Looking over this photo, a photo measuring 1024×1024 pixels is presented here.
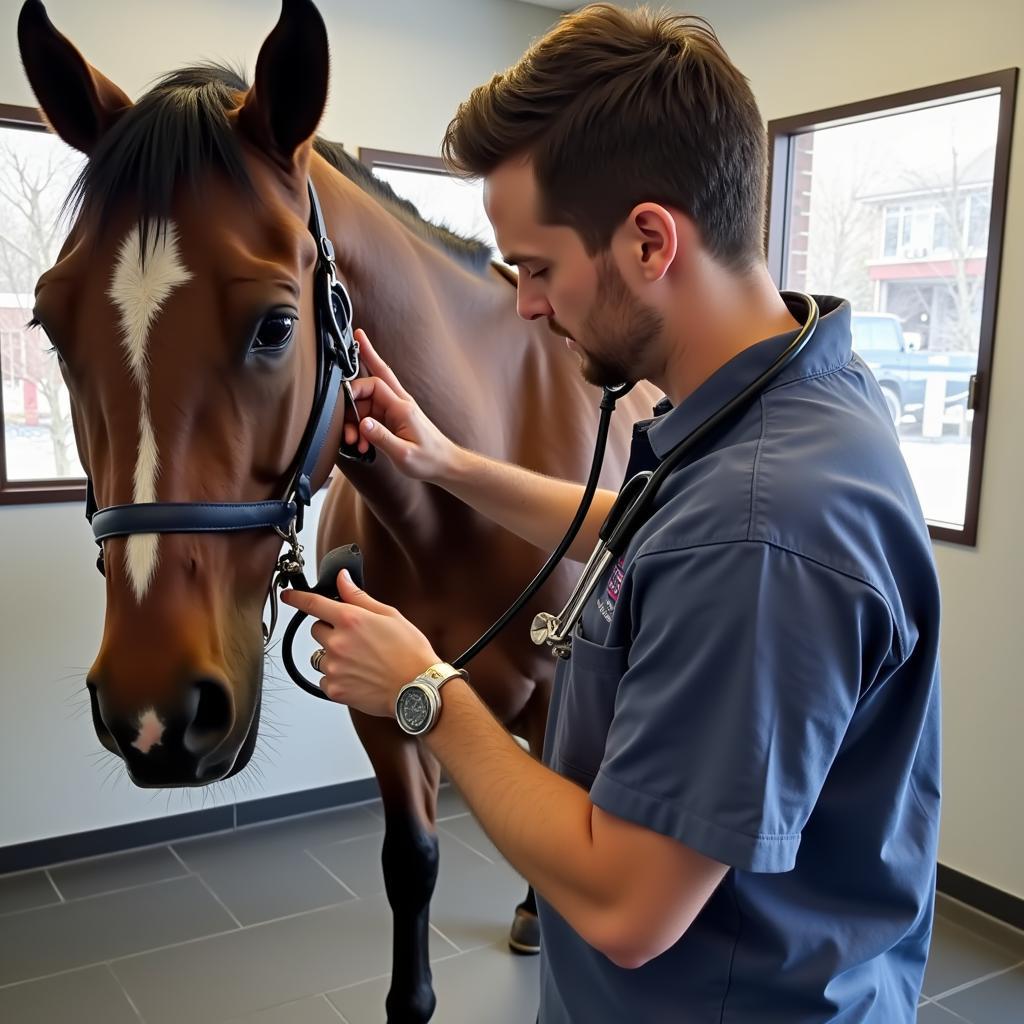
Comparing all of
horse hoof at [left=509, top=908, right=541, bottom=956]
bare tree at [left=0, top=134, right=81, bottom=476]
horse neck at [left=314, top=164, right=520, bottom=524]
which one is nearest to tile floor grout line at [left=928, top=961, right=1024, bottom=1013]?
horse hoof at [left=509, top=908, right=541, bottom=956]

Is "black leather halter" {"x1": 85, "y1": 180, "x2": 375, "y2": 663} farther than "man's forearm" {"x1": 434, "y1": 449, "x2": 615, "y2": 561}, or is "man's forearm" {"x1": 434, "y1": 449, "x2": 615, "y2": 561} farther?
"man's forearm" {"x1": 434, "y1": 449, "x2": 615, "y2": 561}

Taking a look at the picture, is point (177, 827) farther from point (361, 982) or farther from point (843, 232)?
point (843, 232)

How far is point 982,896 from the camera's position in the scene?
2.41m

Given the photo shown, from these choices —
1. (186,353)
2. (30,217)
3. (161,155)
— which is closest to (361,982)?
(186,353)

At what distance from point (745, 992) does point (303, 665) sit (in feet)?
7.68

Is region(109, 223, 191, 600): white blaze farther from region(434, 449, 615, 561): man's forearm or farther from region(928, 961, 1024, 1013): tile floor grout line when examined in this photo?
region(928, 961, 1024, 1013): tile floor grout line

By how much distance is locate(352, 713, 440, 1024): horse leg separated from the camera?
175 cm

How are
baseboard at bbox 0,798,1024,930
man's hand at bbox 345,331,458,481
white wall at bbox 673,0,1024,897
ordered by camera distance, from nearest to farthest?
man's hand at bbox 345,331,458,481
white wall at bbox 673,0,1024,897
baseboard at bbox 0,798,1024,930

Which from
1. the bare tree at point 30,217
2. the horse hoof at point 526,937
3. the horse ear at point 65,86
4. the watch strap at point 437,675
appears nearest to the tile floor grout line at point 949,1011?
the horse hoof at point 526,937

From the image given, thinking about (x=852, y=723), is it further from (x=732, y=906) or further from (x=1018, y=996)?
(x=1018, y=996)

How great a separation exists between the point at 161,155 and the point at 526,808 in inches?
29.7

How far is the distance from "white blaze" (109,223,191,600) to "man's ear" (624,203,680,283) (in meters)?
0.46

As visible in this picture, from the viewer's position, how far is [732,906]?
0.76 m

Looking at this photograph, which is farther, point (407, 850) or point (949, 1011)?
point (949, 1011)
